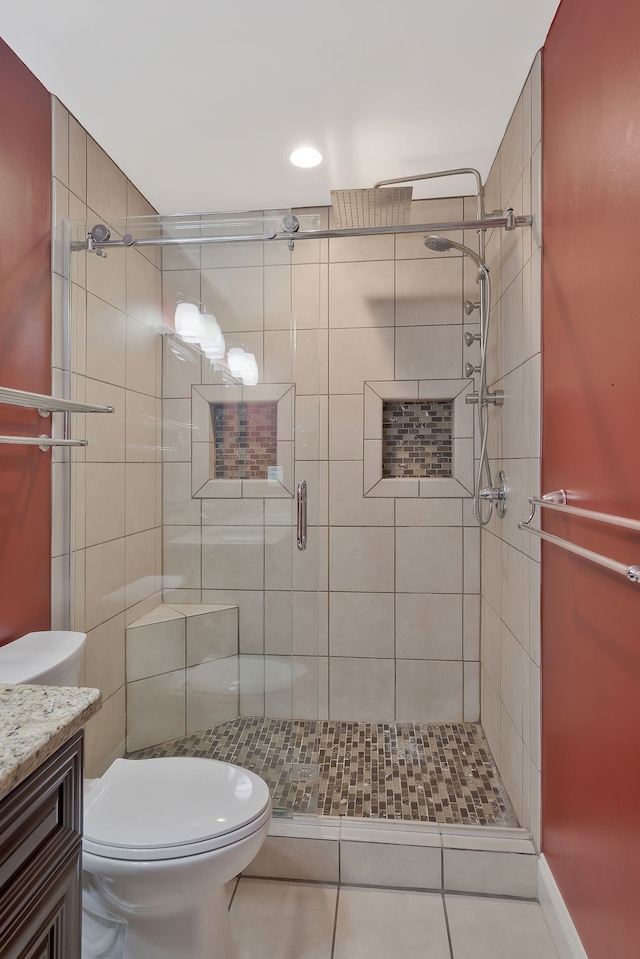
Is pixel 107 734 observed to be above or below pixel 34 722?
below

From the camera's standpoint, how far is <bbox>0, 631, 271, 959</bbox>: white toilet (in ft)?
4.02

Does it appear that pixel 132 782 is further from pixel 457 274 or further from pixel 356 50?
pixel 457 274

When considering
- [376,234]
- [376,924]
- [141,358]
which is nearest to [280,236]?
[376,234]

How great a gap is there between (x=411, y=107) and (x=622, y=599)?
5.64 ft

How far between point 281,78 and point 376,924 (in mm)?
2561

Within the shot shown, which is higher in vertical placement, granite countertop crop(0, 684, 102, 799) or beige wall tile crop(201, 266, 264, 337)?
beige wall tile crop(201, 266, 264, 337)

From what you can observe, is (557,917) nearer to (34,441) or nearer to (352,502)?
(352,502)

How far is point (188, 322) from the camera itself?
70.9 inches

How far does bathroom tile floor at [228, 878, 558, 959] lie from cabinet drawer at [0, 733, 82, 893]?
107cm

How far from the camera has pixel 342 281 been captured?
2.66 meters

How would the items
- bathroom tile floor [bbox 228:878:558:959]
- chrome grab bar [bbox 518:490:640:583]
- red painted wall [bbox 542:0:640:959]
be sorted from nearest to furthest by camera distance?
chrome grab bar [bbox 518:490:640:583] → red painted wall [bbox 542:0:640:959] → bathroom tile floor [bbox 228:878:558:959]

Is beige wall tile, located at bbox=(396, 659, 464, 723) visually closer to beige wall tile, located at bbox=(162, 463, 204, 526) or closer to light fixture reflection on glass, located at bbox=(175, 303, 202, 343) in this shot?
beige wall tile, located at bbox=(162, 463, 204, 526)

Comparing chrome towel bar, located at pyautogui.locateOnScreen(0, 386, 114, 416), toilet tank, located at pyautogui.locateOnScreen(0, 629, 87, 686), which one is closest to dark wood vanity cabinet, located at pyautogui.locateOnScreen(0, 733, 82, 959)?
toilet tank, located at pyautogui.locateOnScreen(0, 629, 87, 686)

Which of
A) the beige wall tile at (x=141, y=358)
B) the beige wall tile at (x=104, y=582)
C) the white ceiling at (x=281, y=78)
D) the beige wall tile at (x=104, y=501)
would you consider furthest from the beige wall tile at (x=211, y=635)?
the white ceiling at (x=281, y=78)
